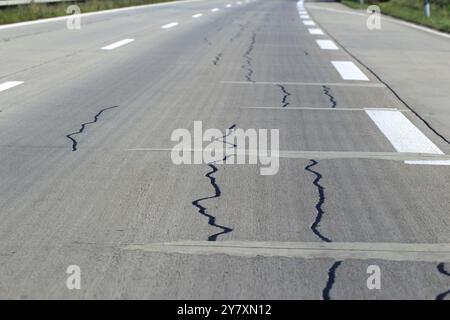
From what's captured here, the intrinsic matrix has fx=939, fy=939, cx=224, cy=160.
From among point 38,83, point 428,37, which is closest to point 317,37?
point 428,37

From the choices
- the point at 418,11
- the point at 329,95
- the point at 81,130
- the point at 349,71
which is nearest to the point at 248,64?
the point at 349,71

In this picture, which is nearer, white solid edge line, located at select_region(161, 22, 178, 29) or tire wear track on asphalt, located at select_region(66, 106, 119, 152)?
tire wear track on asphalt, located at select_region(66, 106, 119, 152)

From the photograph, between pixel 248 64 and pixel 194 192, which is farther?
pixel 248 64

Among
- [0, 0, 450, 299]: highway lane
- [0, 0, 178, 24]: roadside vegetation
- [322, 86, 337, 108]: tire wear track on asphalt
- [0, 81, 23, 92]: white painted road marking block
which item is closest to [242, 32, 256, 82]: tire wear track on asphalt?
[0, 0, 450, 299]: highway lane

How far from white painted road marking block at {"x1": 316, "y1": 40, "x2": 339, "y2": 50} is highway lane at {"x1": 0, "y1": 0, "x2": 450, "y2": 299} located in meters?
6.38

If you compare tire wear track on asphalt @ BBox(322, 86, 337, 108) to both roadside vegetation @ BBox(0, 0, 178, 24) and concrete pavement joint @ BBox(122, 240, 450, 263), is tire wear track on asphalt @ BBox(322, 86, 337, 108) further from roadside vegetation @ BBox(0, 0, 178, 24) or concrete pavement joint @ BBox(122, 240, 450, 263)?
roadside vegetation @ BBox(0, 0, 178, 24)

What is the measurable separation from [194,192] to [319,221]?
1.13 metres

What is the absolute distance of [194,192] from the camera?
6.66m

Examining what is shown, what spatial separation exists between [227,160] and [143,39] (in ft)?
47.9

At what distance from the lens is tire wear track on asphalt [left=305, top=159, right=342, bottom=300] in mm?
4586

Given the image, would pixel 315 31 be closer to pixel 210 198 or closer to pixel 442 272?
pixel 210 198

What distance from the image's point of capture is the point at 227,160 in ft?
25.6

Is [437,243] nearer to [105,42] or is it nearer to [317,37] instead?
[105,42]

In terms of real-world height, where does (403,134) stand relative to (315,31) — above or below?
above
